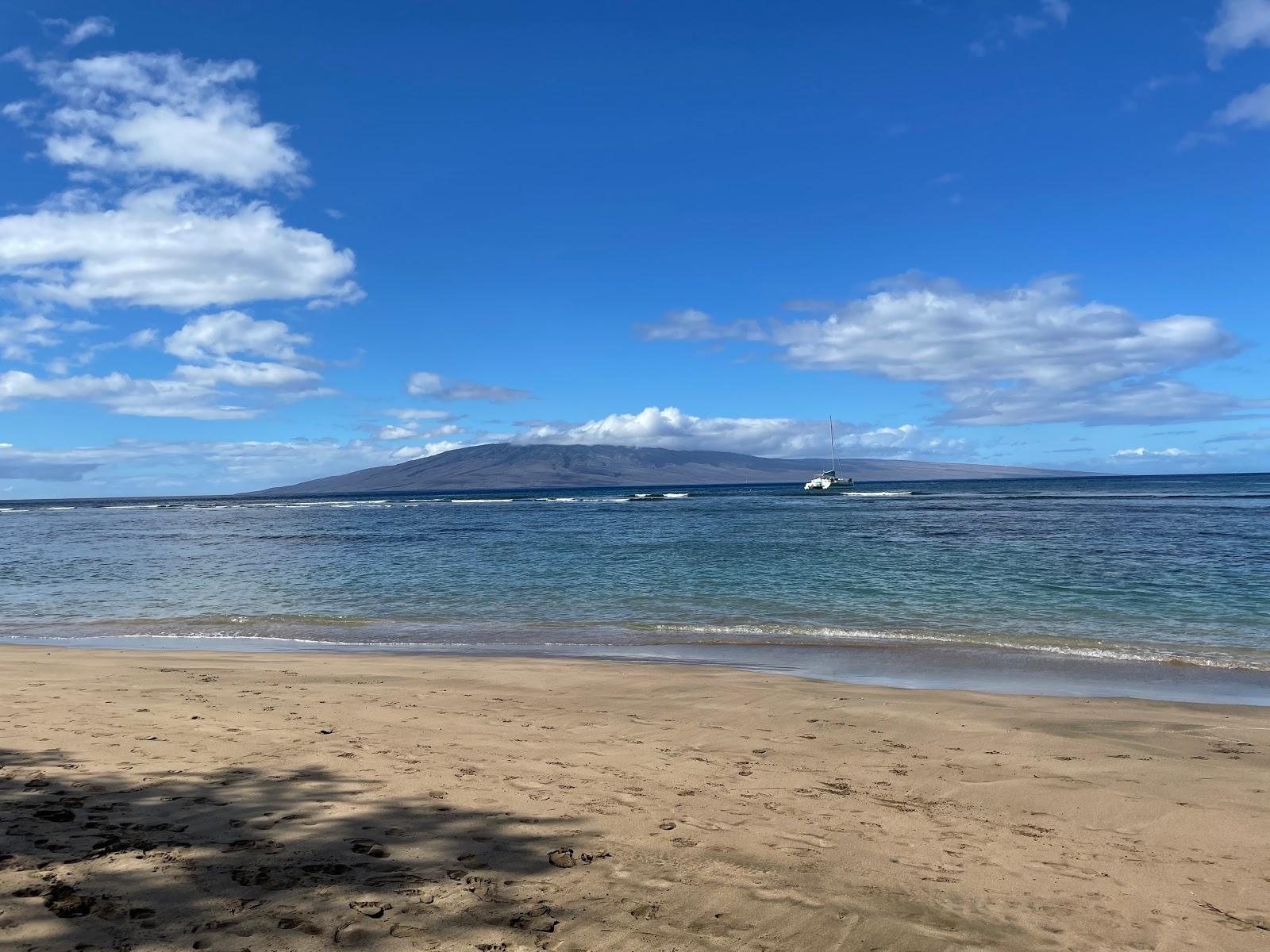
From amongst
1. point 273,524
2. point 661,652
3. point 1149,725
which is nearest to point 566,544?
point 661,652

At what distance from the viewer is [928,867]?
483 cm

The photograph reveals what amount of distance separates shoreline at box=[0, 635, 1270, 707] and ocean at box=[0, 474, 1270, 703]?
0.07 meters

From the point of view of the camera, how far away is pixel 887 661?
13219 mm

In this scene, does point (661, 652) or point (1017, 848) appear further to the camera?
point (661, 652)

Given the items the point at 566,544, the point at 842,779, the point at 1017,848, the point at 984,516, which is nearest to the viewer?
the point at 1017,848

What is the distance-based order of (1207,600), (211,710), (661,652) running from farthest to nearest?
(1207,600) → (661,652) → (211,710)

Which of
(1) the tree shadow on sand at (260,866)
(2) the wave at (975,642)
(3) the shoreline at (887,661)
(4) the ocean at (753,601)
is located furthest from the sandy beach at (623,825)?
(4) the ocean at (753,601)

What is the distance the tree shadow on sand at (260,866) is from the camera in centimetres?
364

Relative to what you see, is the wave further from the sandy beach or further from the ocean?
the sandy beach

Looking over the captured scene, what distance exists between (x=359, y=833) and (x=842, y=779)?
406 centimetres

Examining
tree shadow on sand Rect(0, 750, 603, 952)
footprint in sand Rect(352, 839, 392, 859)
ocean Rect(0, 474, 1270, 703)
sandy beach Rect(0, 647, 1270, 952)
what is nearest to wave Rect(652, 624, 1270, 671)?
ocean Rect(0, 474, 1270, 703)

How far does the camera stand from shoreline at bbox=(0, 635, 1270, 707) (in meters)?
11.1

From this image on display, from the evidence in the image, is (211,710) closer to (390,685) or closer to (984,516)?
(390,685)

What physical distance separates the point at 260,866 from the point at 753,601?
1662 cm
